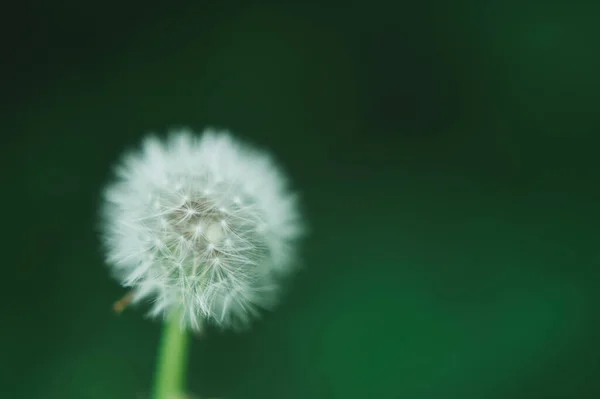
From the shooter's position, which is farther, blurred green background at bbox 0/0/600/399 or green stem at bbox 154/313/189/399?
blurred green background at bbox 0/0/600/399

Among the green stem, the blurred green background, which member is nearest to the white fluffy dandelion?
the green stem

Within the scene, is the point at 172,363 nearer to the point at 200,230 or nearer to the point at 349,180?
the point at 200,230

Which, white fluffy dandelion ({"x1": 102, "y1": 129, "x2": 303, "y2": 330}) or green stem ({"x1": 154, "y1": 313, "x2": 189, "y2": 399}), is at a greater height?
white fluffy dandelion ({"x1": 102, "y1": 129, "x2": 303, "y2": 330})

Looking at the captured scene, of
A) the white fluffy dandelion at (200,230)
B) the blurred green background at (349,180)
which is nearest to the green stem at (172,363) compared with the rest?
the white fluffy dandelion at (200,230)

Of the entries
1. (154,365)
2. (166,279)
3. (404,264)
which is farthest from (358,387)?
(166,279)

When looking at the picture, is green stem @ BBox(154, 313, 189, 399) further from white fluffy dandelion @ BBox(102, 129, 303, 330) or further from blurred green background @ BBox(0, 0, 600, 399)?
blurred green background @ BBox(0, 0, 600, 399)

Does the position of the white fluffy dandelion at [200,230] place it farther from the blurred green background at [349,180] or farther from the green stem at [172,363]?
the blurred green background at [349,180]
